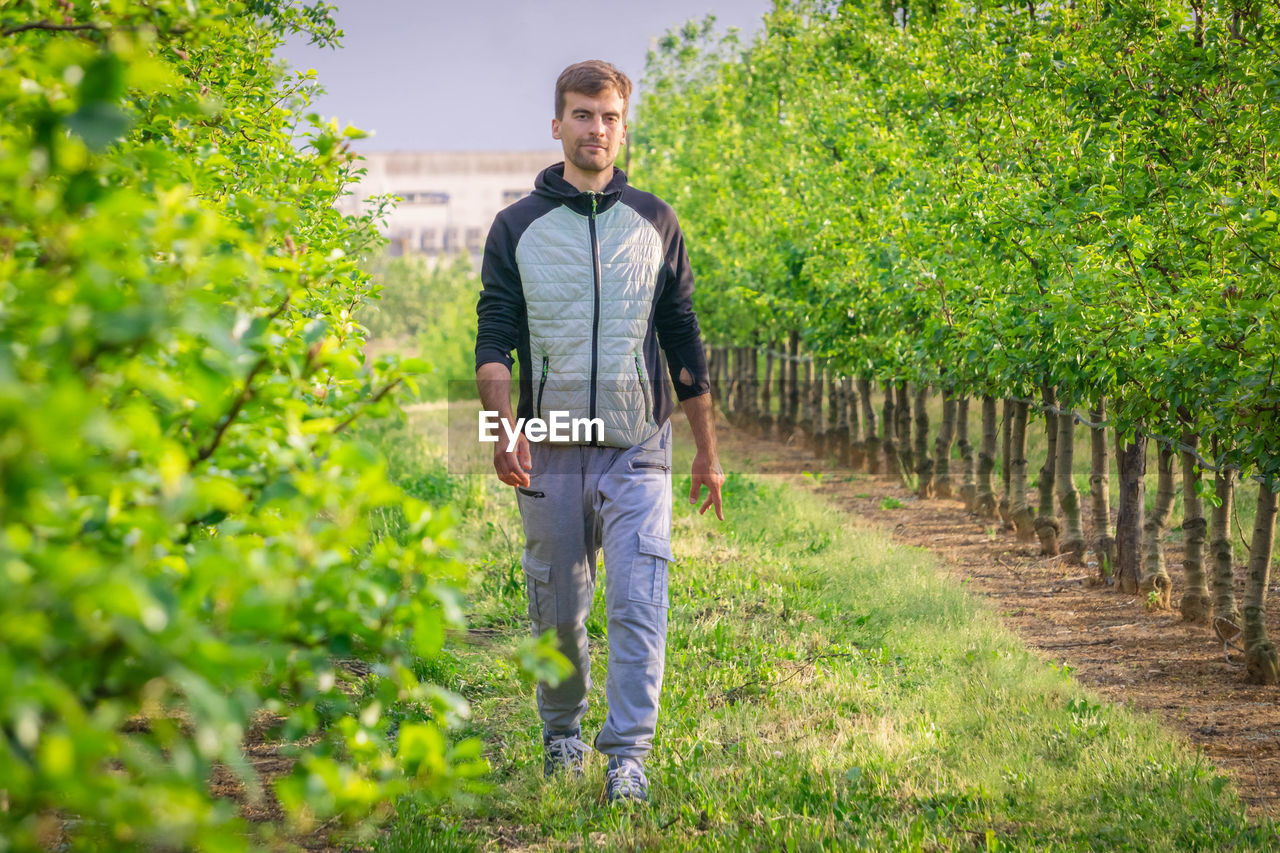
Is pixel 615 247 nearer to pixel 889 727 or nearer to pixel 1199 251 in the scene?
pixel 889 727

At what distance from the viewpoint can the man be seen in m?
3.97

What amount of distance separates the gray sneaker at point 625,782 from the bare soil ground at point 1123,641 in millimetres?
2421

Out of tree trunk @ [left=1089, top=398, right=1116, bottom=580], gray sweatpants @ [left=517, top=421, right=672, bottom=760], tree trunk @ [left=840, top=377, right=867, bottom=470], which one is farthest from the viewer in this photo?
tree trunk @ [left=840, top=377, right=867, bottom=470]

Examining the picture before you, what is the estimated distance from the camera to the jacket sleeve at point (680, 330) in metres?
4.38

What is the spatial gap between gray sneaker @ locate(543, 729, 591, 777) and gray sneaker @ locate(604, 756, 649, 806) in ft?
0.91

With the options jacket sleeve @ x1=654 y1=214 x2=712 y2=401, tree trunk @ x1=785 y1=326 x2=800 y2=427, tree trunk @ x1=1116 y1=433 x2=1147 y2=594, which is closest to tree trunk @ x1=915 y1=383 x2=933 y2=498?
tree trunk @ x1=1116 y1=433 x2=1147 y2=594

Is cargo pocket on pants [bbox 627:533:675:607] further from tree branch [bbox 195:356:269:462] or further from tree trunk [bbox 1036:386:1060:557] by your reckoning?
tree trunk [bbox 1036:386:1060:557]

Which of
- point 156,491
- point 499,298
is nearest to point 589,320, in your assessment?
point 499,298

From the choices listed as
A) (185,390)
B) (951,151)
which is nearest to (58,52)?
(185,390)

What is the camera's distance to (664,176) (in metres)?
26.2

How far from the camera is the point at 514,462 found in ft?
13.0

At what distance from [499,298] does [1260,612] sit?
4903mm

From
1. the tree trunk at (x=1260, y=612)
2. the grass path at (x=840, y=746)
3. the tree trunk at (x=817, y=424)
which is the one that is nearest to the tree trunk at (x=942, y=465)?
the tree trunk at (x=817, y=424)

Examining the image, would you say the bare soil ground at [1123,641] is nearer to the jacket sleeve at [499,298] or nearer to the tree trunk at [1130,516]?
the tree trunk at [1130,516]
